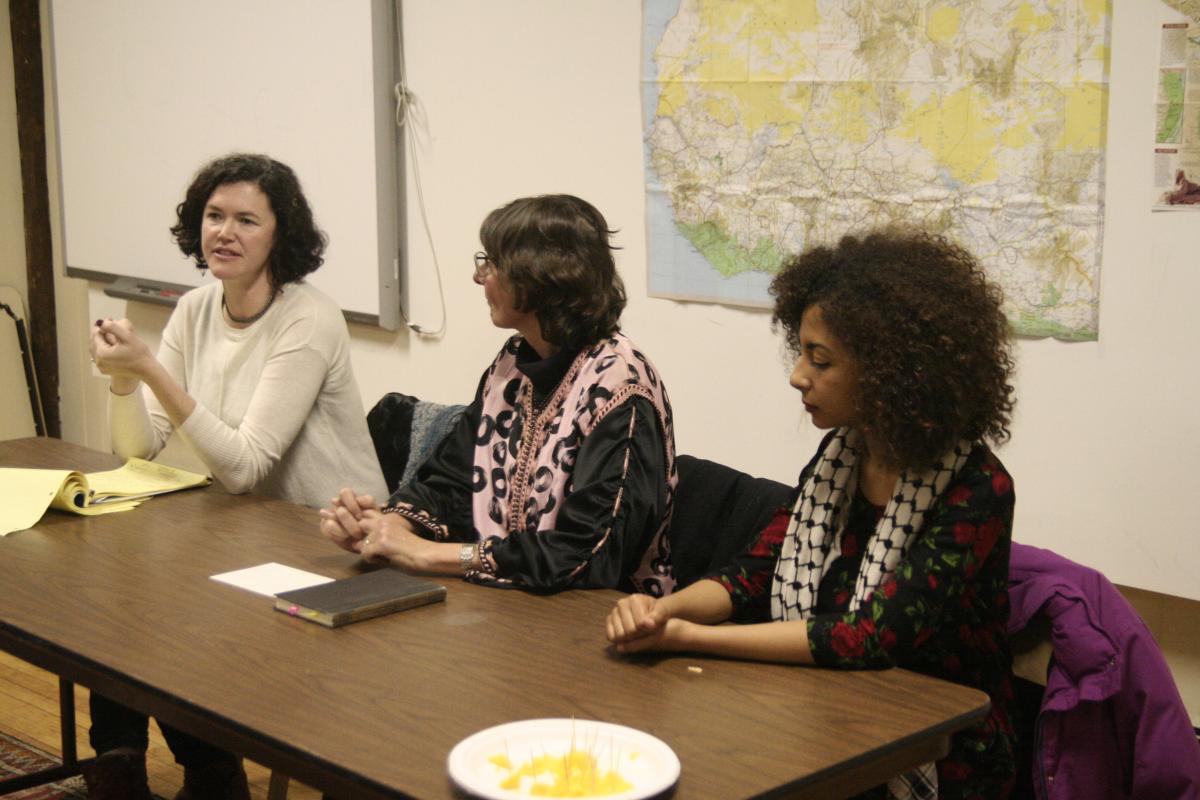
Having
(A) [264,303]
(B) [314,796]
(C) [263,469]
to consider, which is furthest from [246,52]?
(B) [314,796]

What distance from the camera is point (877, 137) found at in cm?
279

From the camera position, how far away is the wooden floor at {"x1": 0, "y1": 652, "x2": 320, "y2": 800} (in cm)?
296

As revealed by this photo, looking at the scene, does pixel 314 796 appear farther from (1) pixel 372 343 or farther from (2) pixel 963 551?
(2) pixel 963 551

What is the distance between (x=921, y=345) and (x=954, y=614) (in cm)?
34

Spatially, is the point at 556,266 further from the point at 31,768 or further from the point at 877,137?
the point at 31,768

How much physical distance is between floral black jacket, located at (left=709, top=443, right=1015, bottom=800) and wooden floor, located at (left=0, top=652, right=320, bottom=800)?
5.33 ft

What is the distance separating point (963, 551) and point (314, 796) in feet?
5.91

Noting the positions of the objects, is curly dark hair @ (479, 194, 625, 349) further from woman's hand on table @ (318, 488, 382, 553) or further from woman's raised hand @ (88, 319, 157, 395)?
woman's raised hand @ (88, 319, 157, 395)

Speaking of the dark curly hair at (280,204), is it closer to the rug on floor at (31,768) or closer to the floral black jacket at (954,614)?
the rug on floor at (31,768)

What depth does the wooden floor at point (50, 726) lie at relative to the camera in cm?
296

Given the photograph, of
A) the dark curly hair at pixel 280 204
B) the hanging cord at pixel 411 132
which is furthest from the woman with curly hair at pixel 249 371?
the hanging cord at pixel 411 132

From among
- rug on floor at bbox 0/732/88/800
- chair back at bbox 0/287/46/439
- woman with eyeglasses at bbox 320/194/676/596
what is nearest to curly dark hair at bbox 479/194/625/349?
woman with eyeglasses at bbox 320/194/676/596

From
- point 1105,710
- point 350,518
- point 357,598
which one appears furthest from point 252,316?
point 1105,710

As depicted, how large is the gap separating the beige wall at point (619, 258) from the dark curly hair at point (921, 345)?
34.5 inches
